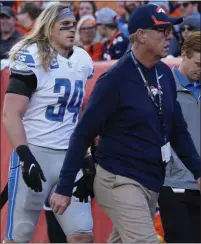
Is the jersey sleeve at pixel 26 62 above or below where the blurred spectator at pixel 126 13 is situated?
above

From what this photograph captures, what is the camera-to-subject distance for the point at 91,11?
934cm

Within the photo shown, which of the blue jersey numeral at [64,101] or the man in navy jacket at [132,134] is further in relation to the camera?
the blue jersey numeral at [64,101]

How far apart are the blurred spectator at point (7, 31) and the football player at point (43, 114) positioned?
10.0ft

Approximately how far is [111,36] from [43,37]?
3.77 meters

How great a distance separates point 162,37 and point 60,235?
2.58 meters

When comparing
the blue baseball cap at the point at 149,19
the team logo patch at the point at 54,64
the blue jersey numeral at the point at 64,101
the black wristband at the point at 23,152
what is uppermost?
the blue baseball cap at the point at 149,19

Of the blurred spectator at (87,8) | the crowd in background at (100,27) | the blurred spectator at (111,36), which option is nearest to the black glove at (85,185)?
the crowd in background at (100,27)

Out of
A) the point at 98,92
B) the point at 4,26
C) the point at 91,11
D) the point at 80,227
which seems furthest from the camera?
the point at 91,11

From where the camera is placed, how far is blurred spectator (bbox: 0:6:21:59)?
26.0ft

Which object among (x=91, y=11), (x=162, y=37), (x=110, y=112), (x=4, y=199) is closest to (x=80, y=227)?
(x=4, y=199)

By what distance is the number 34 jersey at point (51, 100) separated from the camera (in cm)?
459

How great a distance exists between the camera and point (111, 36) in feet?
27.7

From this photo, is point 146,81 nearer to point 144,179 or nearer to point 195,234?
point 144,179

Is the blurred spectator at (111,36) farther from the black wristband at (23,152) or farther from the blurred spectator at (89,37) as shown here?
the black wristband at (23,152)
